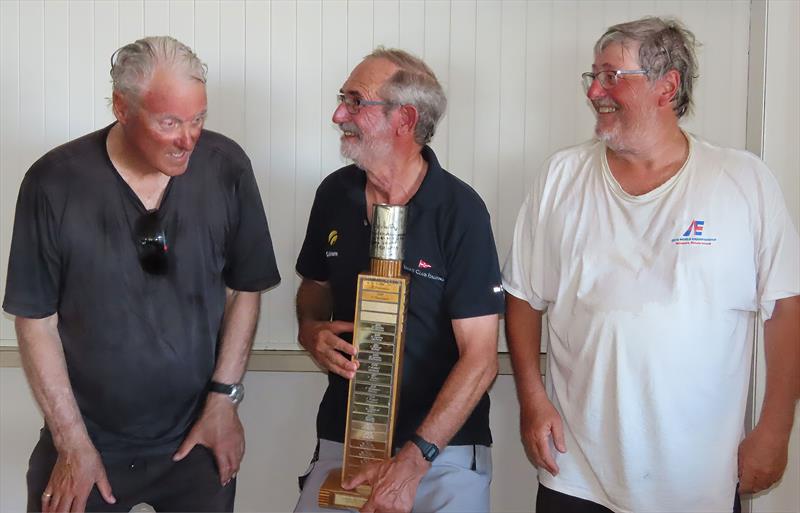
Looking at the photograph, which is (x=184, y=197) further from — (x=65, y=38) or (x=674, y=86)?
(x=674, y=86)

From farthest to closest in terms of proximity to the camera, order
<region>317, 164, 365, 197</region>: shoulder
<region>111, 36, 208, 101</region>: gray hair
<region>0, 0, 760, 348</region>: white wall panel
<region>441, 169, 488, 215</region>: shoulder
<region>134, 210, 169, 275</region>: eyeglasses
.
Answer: <region>0, 0, 760, 348</region>: white wall panel < <region>317, 164, 365, 197</region>: shoulder < <region>441, 169, 488, 215</region>: shoulder < <region>134, 210, 169, 275</region>: eyeglasses < <region>111, 36, 208, 101</region>: gray hair

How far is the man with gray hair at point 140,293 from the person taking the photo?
184cm

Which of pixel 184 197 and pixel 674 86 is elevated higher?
pixel 674 86

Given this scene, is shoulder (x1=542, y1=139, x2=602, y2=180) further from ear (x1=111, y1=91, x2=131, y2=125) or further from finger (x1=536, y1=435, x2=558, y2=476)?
ear (x1=111, y1=91, x2=131, y2=125)

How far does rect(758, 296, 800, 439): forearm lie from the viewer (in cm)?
190

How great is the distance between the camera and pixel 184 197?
1930 mm

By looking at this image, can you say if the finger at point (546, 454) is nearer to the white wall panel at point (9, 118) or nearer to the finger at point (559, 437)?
the finger at point (559, 437)

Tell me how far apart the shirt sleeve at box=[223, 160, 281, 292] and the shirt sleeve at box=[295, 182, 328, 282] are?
0.14 metres

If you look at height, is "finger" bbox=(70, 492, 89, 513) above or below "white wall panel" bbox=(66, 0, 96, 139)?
below

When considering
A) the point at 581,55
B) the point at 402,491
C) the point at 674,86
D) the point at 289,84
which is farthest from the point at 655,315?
the point at 289,84

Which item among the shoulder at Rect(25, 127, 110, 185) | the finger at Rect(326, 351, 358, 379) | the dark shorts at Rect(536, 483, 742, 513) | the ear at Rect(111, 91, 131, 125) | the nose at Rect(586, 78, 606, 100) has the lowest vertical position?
the dark shorts at Rect(536, 483, 742, 513)

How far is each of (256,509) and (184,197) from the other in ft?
3.59

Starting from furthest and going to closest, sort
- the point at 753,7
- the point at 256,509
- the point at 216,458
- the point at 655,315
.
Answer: the point at 256,509 → the point at 753,7 → the point at 216,458 → the point at 655,315

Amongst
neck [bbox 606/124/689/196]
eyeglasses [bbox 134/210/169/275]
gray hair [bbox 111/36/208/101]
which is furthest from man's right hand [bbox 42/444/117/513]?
neck [bbox 606/124/689/196]
